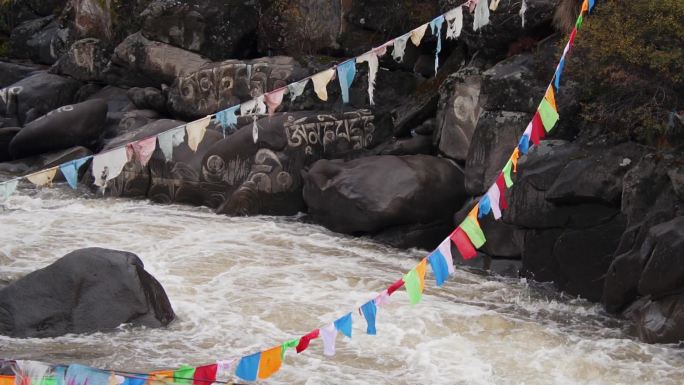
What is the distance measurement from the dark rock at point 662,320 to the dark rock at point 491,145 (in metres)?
3.62

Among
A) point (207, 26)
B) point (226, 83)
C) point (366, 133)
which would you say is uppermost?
point (207, 26)

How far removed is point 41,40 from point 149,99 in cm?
522

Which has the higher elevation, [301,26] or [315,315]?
[301,26]

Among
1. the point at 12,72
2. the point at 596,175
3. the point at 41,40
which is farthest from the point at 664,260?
the point at 41,40

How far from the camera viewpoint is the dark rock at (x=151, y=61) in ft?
63.2

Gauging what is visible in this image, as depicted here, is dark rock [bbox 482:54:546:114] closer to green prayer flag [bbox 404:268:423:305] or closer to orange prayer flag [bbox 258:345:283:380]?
green prayer flag [bbox 404:268:423:305]

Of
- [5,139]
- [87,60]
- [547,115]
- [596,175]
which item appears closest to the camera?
[547,115]

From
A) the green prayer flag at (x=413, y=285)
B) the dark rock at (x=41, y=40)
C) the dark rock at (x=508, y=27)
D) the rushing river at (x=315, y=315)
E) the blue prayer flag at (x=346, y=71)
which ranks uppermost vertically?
the dark rock at (x=508, y=27)

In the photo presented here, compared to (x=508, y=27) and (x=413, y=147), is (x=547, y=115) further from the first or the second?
(x=413, y=147)

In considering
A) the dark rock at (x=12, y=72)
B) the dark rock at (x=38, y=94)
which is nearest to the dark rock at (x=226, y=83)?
the dark rock at (x=38, y=94)

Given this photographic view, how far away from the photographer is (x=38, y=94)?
795 inches

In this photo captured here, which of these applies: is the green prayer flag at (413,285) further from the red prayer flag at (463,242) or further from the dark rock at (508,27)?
the dark rock at (508,27)

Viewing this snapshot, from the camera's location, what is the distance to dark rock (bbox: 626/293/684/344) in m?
9.81

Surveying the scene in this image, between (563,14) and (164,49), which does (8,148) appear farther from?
(563,14)
